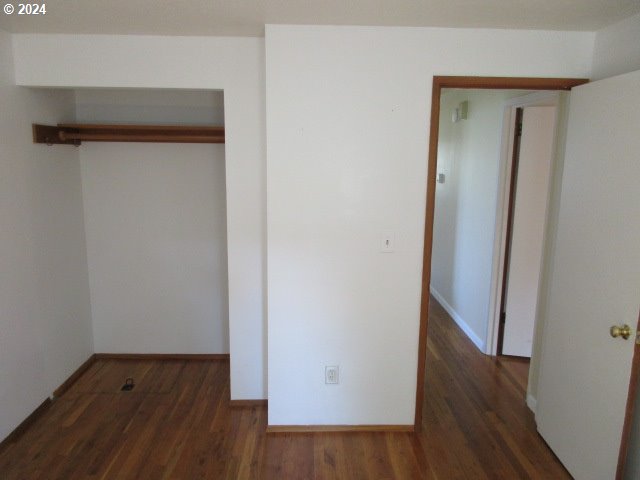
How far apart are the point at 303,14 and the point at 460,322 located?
132 inches

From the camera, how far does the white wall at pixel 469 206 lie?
3.69 metres

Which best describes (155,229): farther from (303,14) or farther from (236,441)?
(303,14)

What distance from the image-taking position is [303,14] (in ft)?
6.93

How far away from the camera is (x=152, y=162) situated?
332cm

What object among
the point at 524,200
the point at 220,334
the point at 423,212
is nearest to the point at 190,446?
the point at 220,334

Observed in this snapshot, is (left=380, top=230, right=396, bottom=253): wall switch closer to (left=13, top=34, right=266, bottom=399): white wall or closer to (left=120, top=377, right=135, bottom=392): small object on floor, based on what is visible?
(left=13, top=34, right=266, bottom=399): white wall

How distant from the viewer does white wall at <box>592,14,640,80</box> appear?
2.08 meters

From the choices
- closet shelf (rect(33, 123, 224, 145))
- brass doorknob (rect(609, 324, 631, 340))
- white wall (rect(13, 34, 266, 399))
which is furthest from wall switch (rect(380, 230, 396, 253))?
closet shelf (rect(33, 123, 224, 145))

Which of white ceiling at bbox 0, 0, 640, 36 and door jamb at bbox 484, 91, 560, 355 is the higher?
white ceiling at bbox 0, 0, 640, 36

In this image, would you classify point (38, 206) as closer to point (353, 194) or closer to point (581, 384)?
point (353, 194)

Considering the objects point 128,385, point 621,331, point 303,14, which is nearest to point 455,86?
point 303,14

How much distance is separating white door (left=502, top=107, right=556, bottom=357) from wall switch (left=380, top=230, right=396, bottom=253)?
1.53 meters

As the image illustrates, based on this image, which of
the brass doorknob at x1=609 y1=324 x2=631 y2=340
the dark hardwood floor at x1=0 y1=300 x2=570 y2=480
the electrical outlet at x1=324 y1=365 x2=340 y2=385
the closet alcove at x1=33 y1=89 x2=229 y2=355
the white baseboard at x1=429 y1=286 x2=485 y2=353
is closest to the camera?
the brass doorknob at x1=609 y1=324 x2=631 y2=340

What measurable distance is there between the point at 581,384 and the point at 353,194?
5.00ft
